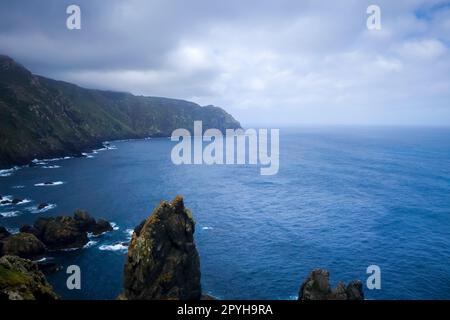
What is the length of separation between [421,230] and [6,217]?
113573 mm

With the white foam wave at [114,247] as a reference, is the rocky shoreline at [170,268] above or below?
above

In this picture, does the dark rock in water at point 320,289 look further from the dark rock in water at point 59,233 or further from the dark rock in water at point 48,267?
the dark rock in water at point 59,233

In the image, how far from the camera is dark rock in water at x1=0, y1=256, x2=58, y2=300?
84.9ft

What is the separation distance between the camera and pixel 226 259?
75.1 m

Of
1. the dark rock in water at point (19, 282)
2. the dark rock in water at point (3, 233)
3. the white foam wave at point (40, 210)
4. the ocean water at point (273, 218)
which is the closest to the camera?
the dark rock in water at point (19, 282)

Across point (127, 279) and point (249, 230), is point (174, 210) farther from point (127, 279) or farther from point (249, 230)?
point (249, 230)

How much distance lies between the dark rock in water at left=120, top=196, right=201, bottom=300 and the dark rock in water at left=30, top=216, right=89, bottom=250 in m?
34.1

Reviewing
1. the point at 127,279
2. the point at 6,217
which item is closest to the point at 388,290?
the point at 127,279

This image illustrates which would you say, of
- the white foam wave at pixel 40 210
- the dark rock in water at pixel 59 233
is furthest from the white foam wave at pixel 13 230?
the white foam wave at pixel 40 210

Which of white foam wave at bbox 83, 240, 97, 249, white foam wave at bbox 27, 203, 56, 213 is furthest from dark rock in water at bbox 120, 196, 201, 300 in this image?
white foam wave at bbox 27, 203, 56, 213

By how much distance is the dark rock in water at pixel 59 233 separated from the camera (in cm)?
7856

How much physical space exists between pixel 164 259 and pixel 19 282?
84.0 ft

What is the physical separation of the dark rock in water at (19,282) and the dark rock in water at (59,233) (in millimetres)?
44573

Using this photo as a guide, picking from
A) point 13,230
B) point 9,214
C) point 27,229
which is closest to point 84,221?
point 27,229
